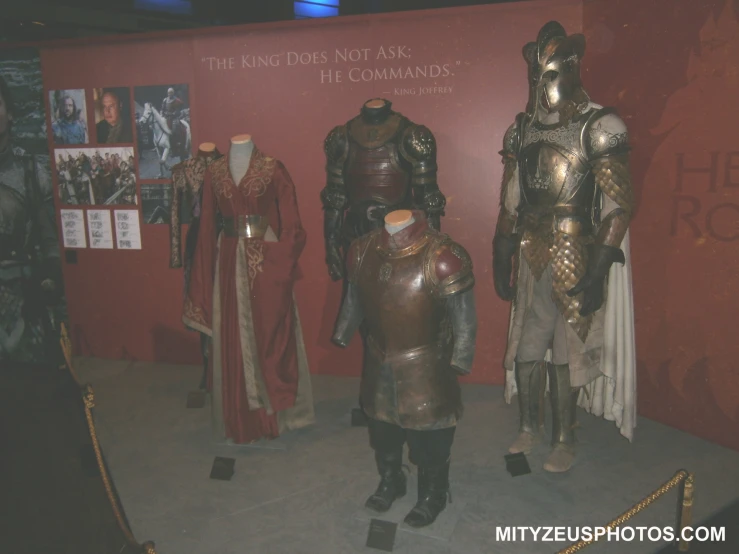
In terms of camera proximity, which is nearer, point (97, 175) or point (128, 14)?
point (97, 175)

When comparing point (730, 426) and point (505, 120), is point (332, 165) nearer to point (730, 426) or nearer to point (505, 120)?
point (505, 120)

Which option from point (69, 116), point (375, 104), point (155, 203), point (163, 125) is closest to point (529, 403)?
point (375, 104)

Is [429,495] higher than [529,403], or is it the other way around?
[529,403]

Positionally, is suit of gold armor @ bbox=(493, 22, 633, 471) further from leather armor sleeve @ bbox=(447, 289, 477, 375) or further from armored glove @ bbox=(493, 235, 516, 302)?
leather armor sleeve @ bbox=(447, 289, 477, 375)

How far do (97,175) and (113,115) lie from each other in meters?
0.49

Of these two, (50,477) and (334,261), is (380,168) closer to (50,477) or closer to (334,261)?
(334,261)

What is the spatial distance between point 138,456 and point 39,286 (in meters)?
2.29

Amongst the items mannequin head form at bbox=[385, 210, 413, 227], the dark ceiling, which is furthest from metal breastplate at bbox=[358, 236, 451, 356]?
the dark ceiling

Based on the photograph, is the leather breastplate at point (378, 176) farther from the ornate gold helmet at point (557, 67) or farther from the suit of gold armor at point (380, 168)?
the ornate gold helmet at point (557, 67)

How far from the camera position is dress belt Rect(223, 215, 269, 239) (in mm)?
3363

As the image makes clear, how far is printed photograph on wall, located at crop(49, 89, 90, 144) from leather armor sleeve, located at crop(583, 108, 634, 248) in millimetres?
3764

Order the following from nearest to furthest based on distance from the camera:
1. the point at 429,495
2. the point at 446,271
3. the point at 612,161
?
the point at 446,271 < the point at 429,495 < the point at 612,161

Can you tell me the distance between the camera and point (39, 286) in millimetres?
5070

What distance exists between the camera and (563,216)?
305 cm
